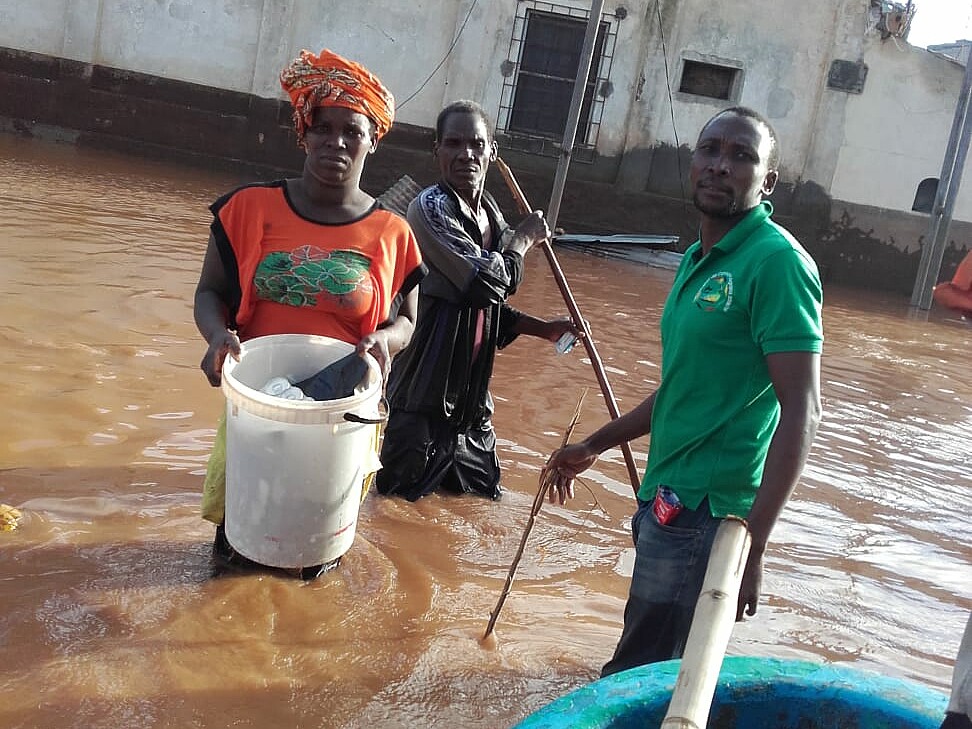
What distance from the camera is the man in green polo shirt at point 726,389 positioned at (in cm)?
204

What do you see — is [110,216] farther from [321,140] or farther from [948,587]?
[948,587]

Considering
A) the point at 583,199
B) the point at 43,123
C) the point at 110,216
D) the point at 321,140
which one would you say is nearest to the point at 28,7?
the point at 43,123

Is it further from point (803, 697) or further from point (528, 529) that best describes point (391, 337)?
point (803, 697)

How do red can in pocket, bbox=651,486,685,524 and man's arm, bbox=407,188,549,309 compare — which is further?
man's arm, bbox=407,188,549,309

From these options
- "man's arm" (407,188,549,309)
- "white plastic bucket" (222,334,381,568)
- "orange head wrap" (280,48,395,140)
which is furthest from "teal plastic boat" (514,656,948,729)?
"man's arm" (407,188,549,309)

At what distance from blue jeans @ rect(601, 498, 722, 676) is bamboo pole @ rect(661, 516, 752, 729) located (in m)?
0.56

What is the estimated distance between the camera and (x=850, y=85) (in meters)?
14.1

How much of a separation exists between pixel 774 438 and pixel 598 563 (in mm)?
2066

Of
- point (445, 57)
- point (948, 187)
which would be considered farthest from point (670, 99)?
point (948, 187)

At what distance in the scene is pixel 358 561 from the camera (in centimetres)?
362

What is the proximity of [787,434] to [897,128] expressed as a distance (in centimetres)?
1382

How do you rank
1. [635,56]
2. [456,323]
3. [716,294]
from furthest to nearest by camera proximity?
[635,56], [456,323], [716,294]

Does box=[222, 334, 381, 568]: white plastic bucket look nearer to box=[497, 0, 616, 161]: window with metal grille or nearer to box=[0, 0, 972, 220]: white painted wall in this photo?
box=[497, 0, 616, 161]: window with metal grille

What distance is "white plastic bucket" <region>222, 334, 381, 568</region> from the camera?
9.20 ft
